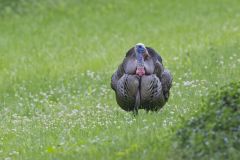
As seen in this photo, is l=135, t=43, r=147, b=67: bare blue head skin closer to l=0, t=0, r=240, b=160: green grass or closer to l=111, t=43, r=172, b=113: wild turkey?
l=111, t=43, r=172, b=113: wild turkey

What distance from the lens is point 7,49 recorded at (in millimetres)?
20375

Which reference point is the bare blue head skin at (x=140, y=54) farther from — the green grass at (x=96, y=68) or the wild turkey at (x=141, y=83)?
the green grass at (x=96, y=68)

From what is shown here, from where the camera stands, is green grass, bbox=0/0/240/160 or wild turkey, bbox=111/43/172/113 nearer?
green grass, bbox=0/0/240/160

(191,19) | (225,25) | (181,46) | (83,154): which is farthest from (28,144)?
(191,19)

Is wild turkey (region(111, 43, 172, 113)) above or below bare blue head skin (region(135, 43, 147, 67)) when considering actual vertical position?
below

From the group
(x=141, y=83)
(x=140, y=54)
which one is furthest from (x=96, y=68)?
(x=141, y=83)

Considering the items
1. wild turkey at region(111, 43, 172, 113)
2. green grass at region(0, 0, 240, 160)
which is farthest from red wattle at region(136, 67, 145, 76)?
green grass at region(0, 0, 240, 160)

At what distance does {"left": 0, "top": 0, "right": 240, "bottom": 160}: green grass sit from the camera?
9.90m

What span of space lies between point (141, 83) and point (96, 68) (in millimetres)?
6323

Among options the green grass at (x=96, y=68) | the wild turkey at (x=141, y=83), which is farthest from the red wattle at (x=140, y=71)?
the green grass at (x=96, y=68)

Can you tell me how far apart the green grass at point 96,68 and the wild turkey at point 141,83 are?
213mm

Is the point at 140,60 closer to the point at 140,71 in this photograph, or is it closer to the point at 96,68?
the point at 140,71

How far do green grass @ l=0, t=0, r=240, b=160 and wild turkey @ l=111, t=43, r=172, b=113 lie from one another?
213mm

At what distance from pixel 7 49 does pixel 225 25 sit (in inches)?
233
